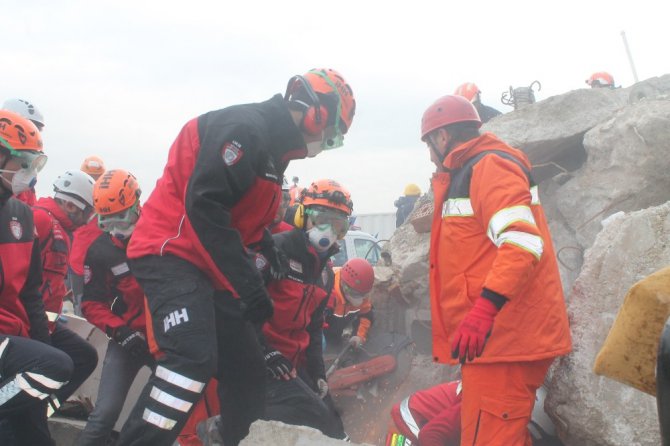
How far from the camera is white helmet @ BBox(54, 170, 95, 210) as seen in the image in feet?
15.6

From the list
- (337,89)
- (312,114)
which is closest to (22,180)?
(312,114)

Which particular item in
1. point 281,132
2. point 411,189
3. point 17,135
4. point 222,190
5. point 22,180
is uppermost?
point 17,135

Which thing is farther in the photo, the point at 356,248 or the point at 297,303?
the point at 356,248

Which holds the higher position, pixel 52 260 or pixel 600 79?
pixel 52 260

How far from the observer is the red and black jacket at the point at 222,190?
8.18 feet

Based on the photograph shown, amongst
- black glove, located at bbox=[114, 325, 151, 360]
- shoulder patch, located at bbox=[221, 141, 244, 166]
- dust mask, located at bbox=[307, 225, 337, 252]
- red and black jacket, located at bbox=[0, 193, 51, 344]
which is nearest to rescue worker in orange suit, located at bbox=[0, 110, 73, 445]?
red and black jacket, located at bbox=[0, 193, 51, 344]

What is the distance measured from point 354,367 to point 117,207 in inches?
100

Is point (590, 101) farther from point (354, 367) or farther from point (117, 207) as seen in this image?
point (117, 207)

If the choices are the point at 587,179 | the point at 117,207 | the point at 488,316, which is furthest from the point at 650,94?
the point at 117,207

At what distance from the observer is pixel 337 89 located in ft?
9.84

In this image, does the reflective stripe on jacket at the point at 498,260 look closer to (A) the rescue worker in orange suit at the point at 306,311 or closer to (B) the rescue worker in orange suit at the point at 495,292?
(B) the rescue worker in orange suit at the point at 495,292

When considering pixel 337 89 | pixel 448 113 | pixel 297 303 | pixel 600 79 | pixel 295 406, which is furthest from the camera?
pixel 600 79

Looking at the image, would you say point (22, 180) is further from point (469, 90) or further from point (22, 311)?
point (469, 90)

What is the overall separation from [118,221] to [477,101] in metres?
4.84
